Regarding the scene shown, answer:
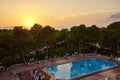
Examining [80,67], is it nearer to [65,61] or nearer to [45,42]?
[65,61]

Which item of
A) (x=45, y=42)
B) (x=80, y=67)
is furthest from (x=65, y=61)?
(x=45, y=42)

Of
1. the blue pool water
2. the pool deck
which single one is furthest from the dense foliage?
the blue pool water

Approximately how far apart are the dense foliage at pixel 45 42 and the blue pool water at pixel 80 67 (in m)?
4.43

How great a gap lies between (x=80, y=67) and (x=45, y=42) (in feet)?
27.7

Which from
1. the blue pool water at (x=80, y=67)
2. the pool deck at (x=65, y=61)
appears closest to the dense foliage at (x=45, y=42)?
the pool deck at (x=65, y=61)

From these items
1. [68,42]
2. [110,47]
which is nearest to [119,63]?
[110,47]

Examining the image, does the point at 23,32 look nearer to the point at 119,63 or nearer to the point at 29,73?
the point at 29,73

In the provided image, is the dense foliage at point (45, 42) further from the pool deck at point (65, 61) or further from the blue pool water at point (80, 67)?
the blue pool water at point (80, 67)

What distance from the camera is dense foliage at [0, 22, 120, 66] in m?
23.1

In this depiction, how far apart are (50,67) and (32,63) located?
3.92 metres

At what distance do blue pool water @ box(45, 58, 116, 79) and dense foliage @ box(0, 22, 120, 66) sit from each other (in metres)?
4.43

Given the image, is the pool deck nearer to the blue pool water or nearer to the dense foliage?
the blue pool water

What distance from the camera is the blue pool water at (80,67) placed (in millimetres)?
22234

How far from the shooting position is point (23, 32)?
2330 centimetres
